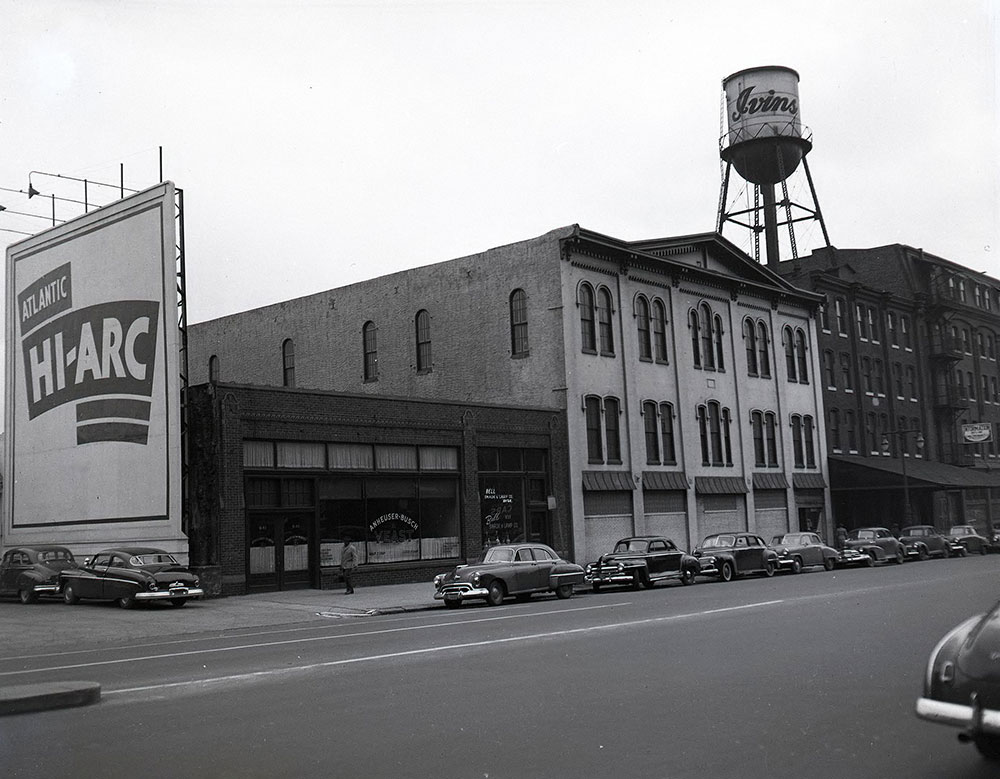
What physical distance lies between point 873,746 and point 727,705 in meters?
1.78

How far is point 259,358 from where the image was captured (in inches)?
1934

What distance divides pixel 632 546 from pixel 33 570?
15.7 metres

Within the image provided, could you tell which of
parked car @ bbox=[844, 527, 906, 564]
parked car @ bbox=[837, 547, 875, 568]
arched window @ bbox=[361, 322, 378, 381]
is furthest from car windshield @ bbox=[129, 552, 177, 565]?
parked car @ bbox=[844, 527, 906, 564]

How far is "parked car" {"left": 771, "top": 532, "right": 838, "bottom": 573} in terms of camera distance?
3488cm

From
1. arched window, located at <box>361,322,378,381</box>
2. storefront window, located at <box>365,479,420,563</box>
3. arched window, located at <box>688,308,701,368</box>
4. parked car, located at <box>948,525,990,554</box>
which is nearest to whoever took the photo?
A: storefront window, located at <box>365,479,420,563</box>

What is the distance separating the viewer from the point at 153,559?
82.1 feet

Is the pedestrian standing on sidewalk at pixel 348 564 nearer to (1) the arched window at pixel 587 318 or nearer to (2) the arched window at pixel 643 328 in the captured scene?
(1) the arched window at pixel 587 318

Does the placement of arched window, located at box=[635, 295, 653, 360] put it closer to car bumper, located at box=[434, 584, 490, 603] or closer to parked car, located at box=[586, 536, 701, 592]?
parked car, located at box=[586, 536, 701, 592]

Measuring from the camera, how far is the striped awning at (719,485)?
4219 centimetres

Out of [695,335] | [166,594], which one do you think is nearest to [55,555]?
[166,594]

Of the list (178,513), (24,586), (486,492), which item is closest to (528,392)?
(486,492)

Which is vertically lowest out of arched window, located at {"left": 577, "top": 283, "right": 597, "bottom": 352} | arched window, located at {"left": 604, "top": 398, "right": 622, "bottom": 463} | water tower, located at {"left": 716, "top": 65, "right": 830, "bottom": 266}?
arched window, located at {"left": 604, "top": 398, "right": 622, "bottom": 463}

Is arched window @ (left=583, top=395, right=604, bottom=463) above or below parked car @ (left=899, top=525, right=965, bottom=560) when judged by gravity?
above

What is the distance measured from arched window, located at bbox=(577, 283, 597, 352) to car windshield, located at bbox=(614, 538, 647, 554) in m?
9.61
